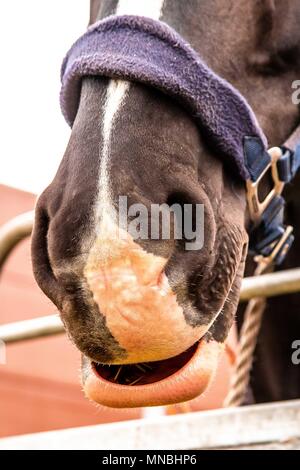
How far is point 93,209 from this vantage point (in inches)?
34.5

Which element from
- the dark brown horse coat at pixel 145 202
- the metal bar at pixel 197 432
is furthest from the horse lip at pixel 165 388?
the metal bar at pixel 197 432

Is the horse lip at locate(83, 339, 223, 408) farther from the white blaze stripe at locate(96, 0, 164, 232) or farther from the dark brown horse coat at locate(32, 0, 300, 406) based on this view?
the white blaze stripe at locate(96, 0, 164, 232)

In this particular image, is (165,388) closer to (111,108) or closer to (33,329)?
(111,108)

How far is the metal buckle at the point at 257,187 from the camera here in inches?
44.0

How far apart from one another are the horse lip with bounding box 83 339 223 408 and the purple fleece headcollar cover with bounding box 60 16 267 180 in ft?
0.86

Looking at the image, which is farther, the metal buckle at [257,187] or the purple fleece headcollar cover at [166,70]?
the metal buckle at [257,187]

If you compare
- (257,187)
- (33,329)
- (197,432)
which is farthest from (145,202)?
(33,329)

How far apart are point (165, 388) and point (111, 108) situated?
0.34 metres

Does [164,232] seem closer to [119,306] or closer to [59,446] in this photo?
[119,306]

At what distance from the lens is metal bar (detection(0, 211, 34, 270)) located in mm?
1744

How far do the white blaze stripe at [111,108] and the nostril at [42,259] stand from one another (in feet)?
0.33

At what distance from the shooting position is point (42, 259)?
947 millimetres

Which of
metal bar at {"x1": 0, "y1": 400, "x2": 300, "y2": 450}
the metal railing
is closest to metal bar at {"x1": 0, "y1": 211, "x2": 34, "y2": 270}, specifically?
the metal railing

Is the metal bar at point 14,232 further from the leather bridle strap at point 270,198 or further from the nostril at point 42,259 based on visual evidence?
the nostril at point 42,259
